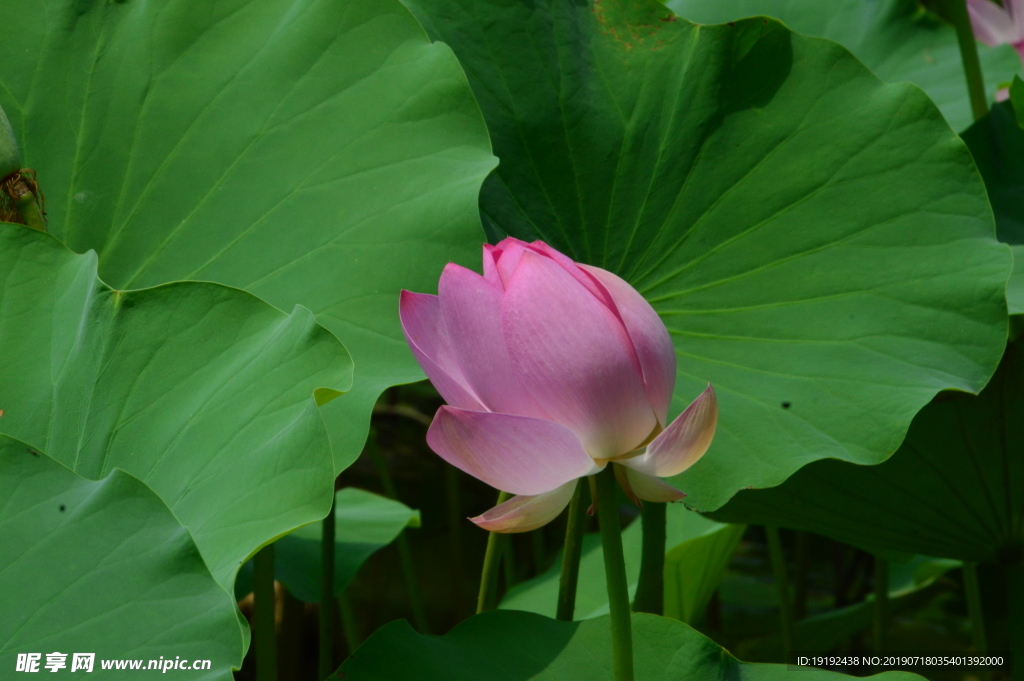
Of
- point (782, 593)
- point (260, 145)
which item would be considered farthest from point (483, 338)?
point (782, 593)

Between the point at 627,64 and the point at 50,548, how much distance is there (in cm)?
62

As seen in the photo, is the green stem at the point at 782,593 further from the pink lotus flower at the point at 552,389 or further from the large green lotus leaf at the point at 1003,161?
the pink lotus flower at the point at 552,389

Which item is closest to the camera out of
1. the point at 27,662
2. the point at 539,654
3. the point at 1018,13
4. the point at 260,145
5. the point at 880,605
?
the point at 27,662

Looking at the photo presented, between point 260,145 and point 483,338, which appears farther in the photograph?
point 260,145

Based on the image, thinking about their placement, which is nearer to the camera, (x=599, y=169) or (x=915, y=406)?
(x=915, y=406)

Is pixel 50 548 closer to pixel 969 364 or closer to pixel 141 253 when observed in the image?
pixel 141 253

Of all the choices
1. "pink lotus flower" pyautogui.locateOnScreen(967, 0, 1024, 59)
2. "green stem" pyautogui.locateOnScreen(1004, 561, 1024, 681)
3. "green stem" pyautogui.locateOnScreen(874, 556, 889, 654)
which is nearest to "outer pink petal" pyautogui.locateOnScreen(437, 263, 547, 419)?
"green stem" pyautogui.locateOnScreen(1004, 561, 1024, 681)

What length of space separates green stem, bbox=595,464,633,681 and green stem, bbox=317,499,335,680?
40 cm

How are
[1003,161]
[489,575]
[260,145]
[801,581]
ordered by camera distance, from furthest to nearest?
[801,581], [1003,161], [489,575], [260,145]

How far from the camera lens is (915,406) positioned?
25.4 inches

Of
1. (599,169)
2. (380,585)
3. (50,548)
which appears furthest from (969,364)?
(380,585)

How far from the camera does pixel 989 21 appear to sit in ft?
3.93

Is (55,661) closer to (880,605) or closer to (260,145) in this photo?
(260,145)

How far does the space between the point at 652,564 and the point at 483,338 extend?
0.43 meters
